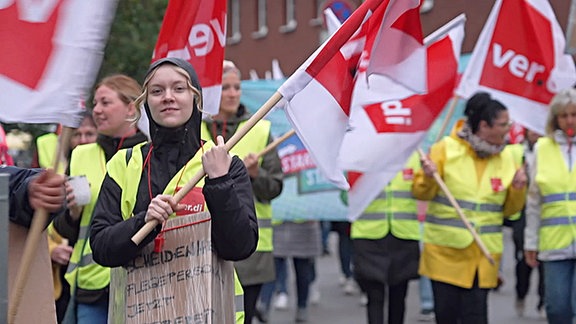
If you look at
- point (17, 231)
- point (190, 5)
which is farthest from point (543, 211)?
point (17, 231)

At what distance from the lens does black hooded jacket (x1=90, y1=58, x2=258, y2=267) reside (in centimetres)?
420

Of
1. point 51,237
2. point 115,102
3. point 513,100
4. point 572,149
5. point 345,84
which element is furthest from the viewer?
point 513,100

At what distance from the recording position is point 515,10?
28.9ft

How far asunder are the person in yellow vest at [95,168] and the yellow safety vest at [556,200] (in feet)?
9.48

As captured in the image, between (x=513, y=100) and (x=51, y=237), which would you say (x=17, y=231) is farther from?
(x=513, y=100)

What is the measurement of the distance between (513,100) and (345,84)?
403cm

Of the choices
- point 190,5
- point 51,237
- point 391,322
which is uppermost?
point 190,5

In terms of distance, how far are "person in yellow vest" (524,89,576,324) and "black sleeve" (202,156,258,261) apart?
12.8 ft

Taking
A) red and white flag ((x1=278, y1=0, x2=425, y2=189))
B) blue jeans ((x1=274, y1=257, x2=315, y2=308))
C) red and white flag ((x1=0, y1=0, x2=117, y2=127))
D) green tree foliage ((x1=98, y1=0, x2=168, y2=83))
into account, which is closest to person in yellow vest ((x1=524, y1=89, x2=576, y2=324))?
red and white flag ((x1=278, y1=0, x2=425, y2=189))

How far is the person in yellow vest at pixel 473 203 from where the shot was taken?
797 centimetres

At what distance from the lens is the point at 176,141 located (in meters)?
4.50

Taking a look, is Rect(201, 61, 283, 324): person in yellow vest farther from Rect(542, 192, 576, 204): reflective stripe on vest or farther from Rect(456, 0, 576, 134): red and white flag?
Rect(456, 0, 576, 134): red and white flag

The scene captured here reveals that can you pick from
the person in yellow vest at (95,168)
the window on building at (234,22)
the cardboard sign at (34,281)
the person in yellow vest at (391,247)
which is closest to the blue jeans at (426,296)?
the person in yellow vest at (391,247)

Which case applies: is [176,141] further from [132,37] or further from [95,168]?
[132,37]
